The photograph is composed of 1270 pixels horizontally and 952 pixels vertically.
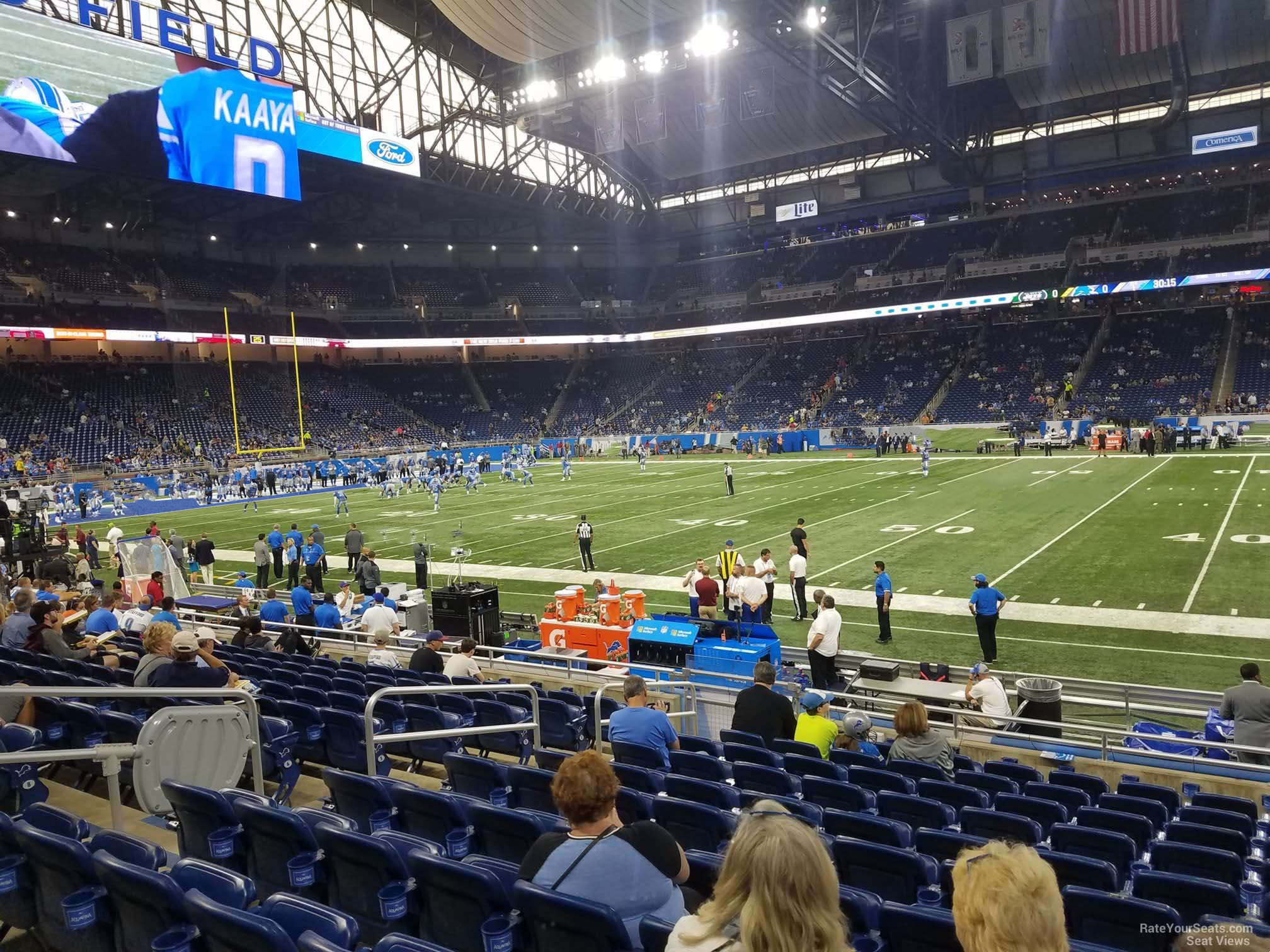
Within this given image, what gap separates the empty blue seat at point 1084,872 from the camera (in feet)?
13.6

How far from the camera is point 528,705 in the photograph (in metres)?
8.74

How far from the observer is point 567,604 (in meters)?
14.5

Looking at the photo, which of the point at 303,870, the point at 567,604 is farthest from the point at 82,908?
the point at 567,604

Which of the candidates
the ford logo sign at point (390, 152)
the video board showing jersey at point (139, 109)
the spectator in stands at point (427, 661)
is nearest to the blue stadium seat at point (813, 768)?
the spectator in stands at point (427, 661)

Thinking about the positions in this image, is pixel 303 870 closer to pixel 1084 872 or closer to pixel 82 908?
pixel 82 908

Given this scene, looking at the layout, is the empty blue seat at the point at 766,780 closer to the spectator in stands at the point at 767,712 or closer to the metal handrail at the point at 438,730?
the spectator in stands at the point at 767,712

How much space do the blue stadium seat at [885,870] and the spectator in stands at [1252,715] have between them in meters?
5.47

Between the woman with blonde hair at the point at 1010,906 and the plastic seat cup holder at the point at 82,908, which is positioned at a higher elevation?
the woman with blonde hair at the point at 1010,906

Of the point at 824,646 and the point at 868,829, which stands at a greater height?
the point at 868,829

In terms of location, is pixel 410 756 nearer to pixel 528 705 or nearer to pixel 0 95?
pixel 528 705

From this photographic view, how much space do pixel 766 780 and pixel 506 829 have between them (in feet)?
7.75

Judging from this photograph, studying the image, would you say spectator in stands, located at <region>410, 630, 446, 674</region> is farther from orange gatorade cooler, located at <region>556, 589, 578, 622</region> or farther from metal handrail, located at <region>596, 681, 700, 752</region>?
orange gatorade cooler, located at <region>556, 589, 578, 622</region>

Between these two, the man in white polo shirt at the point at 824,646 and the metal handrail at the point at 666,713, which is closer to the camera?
the metal handrail at the point at 666,713

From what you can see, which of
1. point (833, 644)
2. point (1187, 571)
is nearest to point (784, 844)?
point (833, 644)
